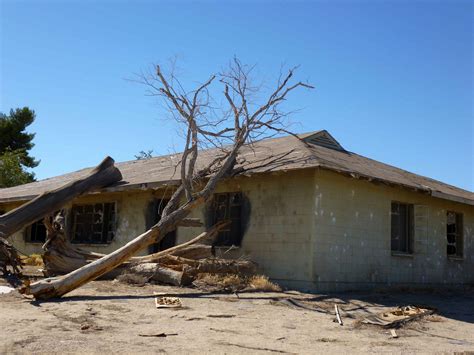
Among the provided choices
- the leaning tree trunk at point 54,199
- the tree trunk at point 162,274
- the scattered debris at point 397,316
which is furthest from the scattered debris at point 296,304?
the leaning tree trunk at point 54,199

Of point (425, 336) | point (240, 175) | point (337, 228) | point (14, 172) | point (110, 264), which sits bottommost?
point (425, 336)

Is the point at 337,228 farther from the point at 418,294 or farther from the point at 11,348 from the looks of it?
the point at 11,348

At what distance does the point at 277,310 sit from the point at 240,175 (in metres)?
4.66

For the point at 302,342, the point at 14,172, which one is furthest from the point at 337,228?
the point at 14,172

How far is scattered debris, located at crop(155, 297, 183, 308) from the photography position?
28.1 ft

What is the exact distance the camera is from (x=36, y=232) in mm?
20859

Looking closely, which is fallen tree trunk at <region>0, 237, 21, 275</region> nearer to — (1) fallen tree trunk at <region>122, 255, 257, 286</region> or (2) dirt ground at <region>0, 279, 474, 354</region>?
(2) dirt ground at <region>0, 279, 474, 354</region>

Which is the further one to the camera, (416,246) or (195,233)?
(416,246)

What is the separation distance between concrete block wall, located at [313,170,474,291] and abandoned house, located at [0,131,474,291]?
24mm

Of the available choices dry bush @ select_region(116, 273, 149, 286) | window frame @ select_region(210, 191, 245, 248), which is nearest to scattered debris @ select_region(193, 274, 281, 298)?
dry bush @ select_region(116, 273, 149, 286)

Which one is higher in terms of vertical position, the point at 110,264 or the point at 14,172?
the point at 14,172

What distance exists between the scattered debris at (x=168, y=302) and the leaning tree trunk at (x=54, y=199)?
590cm

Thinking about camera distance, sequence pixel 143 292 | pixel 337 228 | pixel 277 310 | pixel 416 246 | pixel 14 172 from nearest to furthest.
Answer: pixel 277 310, pixel 143 292, pixel 337 228, pixel 416 246, pixel 14 172

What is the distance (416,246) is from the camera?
50.0 feet
